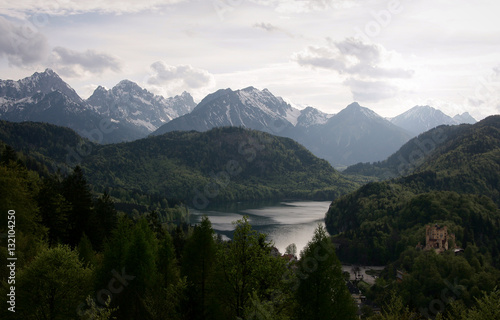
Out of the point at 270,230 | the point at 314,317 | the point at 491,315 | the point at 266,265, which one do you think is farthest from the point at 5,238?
the point at 270,230

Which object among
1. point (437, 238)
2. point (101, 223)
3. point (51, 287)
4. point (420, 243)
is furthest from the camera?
point (420, 243)

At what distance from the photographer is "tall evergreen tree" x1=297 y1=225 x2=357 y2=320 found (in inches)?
1029

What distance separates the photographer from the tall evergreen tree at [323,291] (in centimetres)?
2614

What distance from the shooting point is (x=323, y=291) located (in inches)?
1040

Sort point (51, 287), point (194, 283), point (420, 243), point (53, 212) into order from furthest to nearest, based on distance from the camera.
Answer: point (420, 243) < point (53, 212) < point (194, 283) < point (51, 287)

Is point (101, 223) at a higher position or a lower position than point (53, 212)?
lower

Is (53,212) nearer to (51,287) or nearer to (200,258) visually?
(51,287)

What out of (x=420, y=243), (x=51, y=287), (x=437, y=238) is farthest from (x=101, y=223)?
(x=437, y=238)

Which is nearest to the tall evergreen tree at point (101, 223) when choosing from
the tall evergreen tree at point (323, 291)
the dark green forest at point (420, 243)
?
the tall evergreen tree at point (323, 291)

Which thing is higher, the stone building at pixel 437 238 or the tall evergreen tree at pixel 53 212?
the tall evergreen tree at pixel 53 212

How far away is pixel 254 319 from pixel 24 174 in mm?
44161

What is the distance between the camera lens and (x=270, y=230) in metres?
161

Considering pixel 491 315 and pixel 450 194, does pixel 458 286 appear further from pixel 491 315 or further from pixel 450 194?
pixel 450 194

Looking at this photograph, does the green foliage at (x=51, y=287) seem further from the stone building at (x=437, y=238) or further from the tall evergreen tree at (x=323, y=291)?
the stone building at (x=437, y=238)
